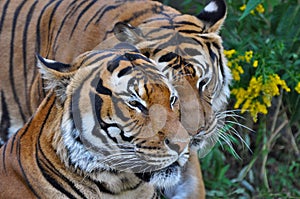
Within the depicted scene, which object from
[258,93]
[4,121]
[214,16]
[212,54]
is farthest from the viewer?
[258,93]

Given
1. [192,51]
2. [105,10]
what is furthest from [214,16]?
[105,10]

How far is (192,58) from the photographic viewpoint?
290 centimetres

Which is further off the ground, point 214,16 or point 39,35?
point 214,16

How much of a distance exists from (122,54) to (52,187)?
0.52m

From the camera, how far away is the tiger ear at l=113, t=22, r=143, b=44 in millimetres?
2871

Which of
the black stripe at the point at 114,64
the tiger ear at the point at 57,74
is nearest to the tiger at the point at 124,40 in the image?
the black stripe at the point at 114,64

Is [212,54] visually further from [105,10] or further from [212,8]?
[105,10]

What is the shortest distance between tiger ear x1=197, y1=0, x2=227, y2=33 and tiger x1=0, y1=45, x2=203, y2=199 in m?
0.58

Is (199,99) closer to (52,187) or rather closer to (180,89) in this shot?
(180,89)

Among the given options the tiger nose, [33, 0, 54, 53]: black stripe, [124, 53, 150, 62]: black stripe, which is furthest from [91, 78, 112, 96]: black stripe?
[33, 0, 54, 53]: black stripe

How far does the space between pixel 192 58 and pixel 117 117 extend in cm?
54

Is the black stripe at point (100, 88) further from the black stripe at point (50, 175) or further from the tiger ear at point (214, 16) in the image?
the tiger ear at point (214, 16)

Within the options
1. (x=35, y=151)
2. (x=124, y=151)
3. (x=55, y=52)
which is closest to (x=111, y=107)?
(x=124, y=151)

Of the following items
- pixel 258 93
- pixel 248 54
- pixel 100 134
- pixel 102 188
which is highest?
pixel 100 134
